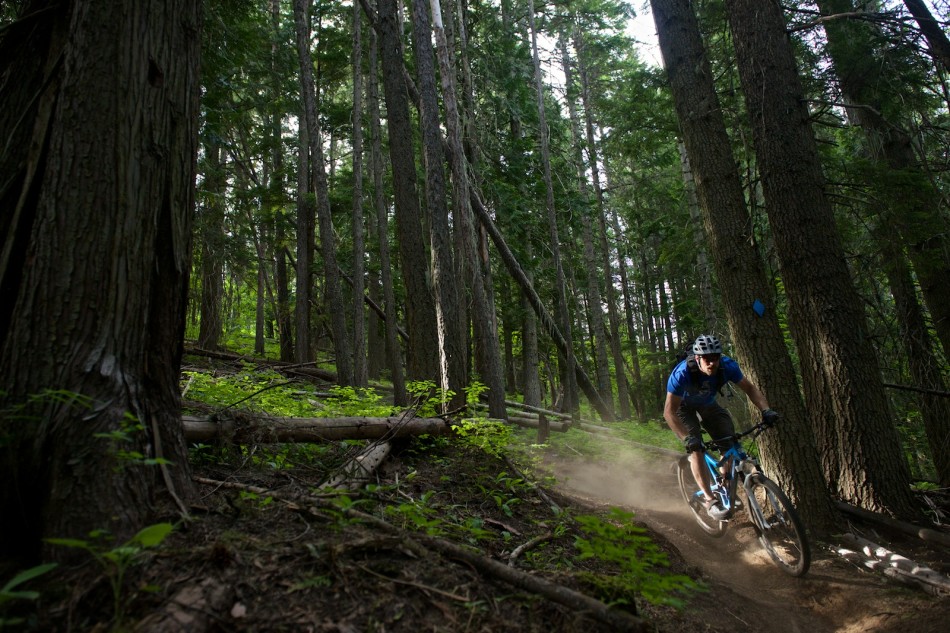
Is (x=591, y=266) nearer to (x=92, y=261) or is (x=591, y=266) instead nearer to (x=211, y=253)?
(x=211, y=253)

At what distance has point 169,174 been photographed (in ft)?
9.73

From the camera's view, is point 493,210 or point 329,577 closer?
point 329,577

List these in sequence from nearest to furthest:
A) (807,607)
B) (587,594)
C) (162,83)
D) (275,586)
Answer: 1. (275,586)
2. (587,594)
3. (162,83)
4. (807,607)

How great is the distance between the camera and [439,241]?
346 inches

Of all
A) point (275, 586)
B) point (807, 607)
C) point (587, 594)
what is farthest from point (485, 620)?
point (807, 607)

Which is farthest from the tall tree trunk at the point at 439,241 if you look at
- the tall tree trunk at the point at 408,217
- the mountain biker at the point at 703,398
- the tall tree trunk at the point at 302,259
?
the tall tree trunk at the point at 302,259

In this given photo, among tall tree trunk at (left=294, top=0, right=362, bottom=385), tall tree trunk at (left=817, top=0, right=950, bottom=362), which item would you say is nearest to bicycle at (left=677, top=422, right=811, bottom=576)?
tall tree trunk at (left=817, top=0, right=950, bottom=362)

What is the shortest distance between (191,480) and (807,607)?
5.40m

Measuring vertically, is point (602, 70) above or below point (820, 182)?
above

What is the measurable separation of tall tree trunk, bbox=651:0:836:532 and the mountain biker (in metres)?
0.49

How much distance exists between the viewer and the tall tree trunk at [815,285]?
20.3 feet

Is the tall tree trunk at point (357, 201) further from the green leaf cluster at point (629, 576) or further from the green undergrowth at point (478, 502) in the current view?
the green leaf cluster at point (629, 576)

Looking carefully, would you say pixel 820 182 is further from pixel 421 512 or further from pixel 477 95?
pixel 477 95

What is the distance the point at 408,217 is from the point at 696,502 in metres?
6.59
